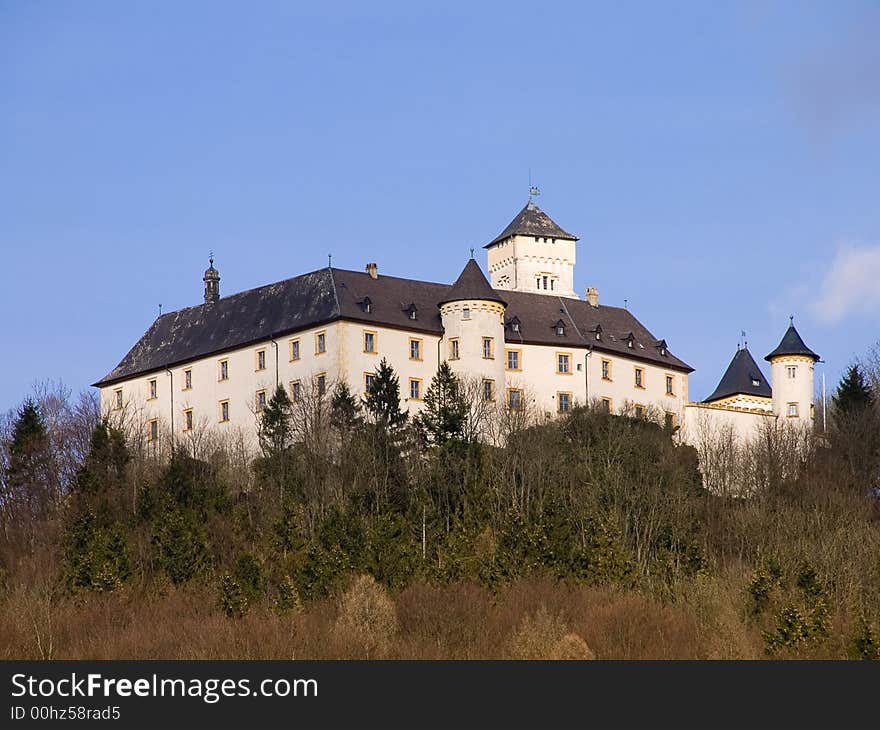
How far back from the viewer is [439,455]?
70125 mm

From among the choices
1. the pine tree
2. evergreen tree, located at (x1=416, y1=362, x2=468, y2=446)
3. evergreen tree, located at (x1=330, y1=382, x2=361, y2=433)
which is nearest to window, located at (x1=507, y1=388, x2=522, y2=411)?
evergreen tree, located at (x1=416, y1=362, x2=468, y2=446)

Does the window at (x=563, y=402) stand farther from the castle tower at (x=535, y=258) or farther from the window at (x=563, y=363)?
the castle tower at (x=535, y=258)

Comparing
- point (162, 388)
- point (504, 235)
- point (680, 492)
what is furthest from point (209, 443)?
point (504, 235)

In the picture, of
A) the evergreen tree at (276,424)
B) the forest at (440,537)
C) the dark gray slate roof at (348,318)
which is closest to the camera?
the forest at (440,537)

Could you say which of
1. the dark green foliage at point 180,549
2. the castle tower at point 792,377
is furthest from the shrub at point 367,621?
the castle tower at point 792,377

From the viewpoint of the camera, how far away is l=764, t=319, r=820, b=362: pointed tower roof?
303 feet

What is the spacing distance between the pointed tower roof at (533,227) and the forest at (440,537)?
102ft

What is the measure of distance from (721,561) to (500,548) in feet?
26.2

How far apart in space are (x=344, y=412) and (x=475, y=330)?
1131 centimetres

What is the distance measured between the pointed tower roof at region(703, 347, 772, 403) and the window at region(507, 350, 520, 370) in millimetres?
21709

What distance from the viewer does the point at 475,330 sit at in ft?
279

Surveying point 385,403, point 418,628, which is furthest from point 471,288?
point 418,628

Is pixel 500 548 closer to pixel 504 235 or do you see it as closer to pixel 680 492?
pixel 680 492

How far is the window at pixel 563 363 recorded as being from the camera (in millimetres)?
86938
